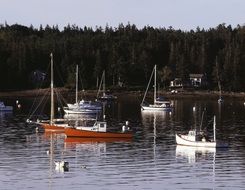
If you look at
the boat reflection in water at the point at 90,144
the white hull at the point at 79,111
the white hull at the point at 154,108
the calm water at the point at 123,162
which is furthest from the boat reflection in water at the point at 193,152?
the white hull at the point at 154,108

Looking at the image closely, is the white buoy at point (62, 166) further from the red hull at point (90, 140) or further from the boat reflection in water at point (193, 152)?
the red hull at point (90, 140)

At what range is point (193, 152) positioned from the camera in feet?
243

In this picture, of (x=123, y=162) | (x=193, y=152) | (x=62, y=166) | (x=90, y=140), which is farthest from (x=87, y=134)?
(x=62, y=166)

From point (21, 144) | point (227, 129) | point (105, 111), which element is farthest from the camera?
point (105, 111)

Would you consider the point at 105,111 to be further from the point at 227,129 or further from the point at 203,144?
the point at 203,144

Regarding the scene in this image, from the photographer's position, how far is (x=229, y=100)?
189125mm

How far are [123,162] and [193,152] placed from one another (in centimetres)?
986

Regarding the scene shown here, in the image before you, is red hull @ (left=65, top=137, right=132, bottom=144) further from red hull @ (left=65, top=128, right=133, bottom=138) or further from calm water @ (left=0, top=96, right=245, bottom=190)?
calm water @ (left=0, top=96, right=245, bottom=190)

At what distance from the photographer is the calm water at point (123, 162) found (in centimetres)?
5609

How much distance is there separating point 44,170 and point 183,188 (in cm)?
1273

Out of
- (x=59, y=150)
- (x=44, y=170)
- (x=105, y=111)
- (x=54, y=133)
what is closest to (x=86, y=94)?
(x=105, y=111)

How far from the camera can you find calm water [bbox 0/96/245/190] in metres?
56.1

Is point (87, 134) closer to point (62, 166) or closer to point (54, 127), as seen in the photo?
point (54, 127)

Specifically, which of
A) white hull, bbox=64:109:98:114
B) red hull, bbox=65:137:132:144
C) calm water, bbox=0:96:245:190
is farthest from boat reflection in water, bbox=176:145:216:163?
white hull, bbox=64:109:98:114
